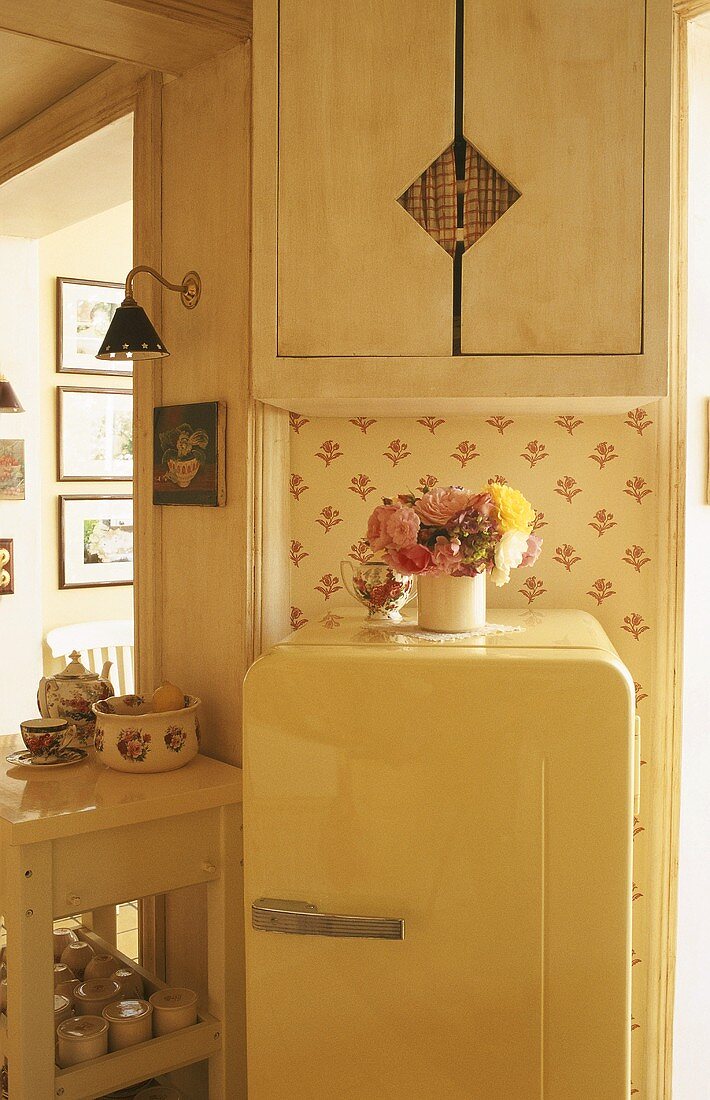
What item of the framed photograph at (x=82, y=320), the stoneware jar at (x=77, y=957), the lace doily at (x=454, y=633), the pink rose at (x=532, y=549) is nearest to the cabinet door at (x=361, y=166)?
the pink rose at (x=532, y=549)

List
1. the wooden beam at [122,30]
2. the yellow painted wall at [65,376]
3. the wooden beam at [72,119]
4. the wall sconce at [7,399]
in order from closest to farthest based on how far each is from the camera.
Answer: the wooden beam at [122,30]
the wooden beam at [72,119]
the wall sconce at [7,399]
the yellow painted wall at [65,376]

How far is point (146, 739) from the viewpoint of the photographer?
2152 millimetres

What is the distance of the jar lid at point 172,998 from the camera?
6.97ft

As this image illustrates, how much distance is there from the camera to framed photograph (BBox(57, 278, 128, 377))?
4.59 metres

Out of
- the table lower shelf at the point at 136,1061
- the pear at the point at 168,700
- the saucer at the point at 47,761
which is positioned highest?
the pear at the point at 168,700

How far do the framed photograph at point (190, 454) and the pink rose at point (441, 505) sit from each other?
668 millimetres

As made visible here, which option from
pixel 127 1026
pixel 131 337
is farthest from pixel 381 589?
pixel 127 1026

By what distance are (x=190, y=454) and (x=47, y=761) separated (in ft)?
2.42

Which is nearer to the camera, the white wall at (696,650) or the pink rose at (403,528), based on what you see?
the pink rose at (403,528)

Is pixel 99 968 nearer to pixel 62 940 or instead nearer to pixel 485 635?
pixel 62 940

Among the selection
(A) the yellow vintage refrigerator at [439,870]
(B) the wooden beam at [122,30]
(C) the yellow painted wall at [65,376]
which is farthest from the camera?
(C) the yellow painted wall at [65,376]

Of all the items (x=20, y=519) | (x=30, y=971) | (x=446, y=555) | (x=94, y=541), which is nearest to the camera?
(x=446, y=555)

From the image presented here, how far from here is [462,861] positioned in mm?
1583

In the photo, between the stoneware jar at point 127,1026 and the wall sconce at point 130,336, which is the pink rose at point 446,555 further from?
the stoneware jar at point 127,1026
